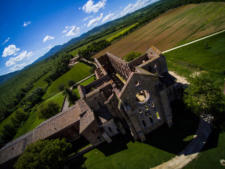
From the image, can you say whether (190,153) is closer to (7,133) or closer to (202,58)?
(202,58)

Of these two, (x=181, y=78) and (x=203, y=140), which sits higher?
(x=181, y=78)

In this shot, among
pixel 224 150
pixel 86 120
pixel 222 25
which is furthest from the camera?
pixel 222 25

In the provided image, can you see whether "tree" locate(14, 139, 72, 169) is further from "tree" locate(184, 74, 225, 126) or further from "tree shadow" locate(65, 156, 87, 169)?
"tree" locate(184, 74, 225, 126)

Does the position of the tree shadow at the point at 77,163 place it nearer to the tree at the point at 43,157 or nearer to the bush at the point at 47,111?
the tree at the point at 43,157

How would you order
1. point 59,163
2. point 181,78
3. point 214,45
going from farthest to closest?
1. point 214,45
2. point 181,78
3. point 59,163

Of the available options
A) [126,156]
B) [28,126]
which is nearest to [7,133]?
[28,126]

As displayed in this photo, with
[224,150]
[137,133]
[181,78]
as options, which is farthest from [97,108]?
[181,78]

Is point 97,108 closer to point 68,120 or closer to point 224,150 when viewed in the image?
point 68,120
